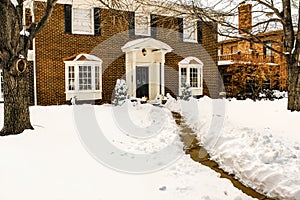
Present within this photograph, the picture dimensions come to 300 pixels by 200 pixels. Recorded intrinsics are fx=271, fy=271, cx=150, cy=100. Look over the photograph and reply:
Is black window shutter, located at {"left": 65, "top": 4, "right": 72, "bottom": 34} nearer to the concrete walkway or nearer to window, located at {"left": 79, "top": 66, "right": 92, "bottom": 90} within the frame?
window, located at {"left": 79, "top": 66, "right": 92, "bottom": 90}

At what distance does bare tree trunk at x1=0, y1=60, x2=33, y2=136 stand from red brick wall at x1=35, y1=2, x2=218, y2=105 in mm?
6340

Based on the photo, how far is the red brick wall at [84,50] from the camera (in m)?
13.8

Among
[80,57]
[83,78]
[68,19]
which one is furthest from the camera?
[83,78]

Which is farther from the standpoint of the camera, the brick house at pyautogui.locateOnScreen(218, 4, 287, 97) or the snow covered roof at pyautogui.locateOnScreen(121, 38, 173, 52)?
the brick house at pyautogui.locateOnScreen(218, 4, 287, 97)

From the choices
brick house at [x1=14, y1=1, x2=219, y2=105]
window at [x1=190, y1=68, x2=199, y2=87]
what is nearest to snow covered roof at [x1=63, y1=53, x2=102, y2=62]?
brick house at [x1=14, y1=1, x2=219, y2=105]

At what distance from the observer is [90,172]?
430cm

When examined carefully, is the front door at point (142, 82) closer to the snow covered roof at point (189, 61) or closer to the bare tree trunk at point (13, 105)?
the snow covered roof at point (189, 61)

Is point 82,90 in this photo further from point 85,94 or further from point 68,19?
point 68,19

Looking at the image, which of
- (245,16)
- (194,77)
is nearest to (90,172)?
(245,16)

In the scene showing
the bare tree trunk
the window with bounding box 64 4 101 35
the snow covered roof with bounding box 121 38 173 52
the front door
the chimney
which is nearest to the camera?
the bare tree trunk

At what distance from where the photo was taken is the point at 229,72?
20.5 meters

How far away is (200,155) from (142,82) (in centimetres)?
1146

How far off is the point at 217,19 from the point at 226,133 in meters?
5.38

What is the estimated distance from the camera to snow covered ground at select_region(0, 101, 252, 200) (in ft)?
12.0
